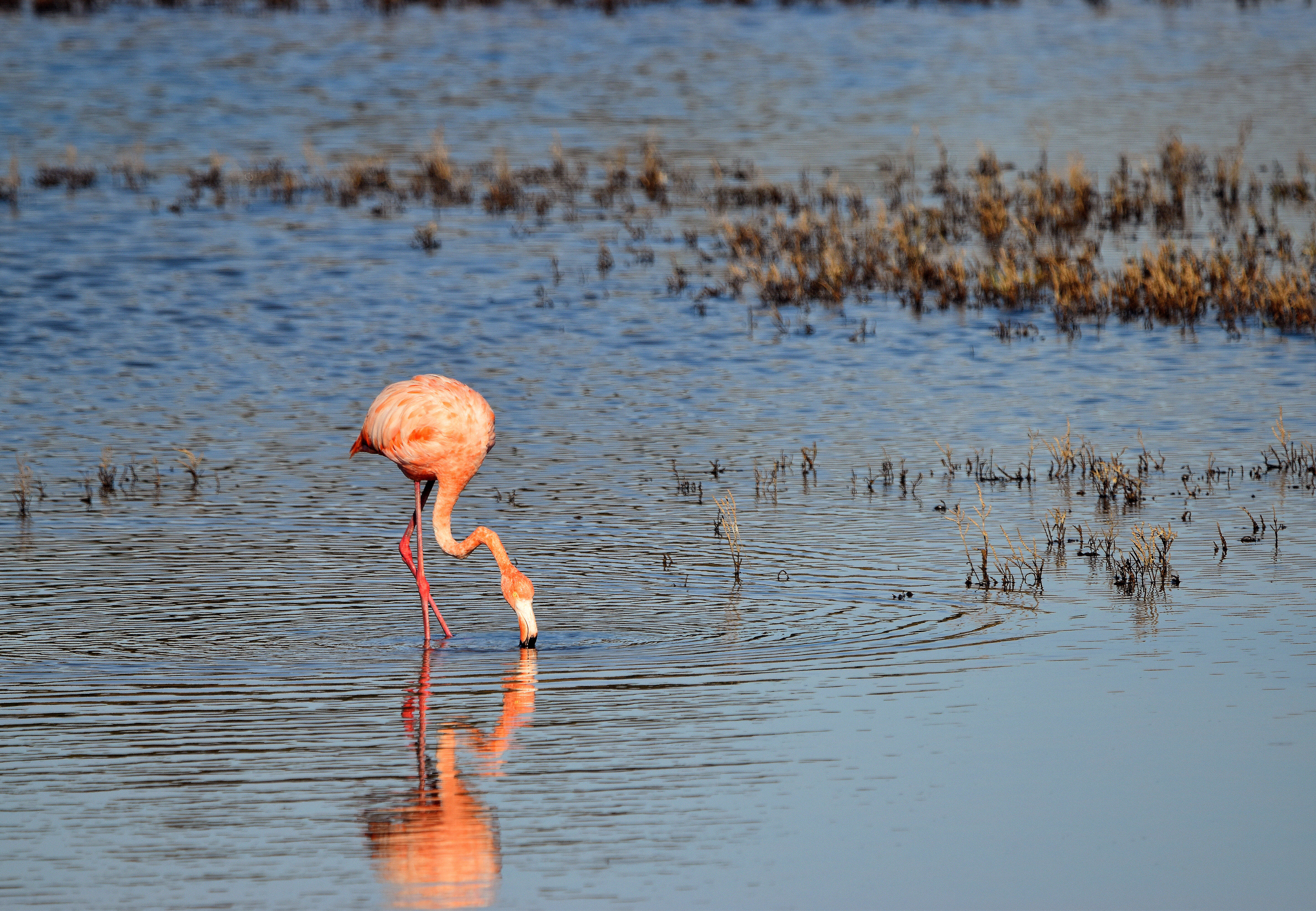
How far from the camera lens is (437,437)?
9.26 m

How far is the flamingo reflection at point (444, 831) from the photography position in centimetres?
543

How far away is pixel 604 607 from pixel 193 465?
4.23 m

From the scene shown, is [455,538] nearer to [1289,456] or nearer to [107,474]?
[107,474]

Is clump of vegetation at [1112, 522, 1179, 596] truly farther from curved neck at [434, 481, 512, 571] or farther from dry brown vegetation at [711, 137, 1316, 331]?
dry brown vegetation at [711, 137, 1316, 331]

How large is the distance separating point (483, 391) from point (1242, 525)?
663 cm

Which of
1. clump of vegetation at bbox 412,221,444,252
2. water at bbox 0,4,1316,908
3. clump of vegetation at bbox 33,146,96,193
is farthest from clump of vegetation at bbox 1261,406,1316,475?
clump of vegetation at bbox 33,146,96,193

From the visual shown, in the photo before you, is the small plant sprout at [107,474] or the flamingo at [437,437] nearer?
the flamingo at [437,437]

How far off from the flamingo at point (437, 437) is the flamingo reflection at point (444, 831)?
2.11m

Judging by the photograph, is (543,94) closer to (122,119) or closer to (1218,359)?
(122,119)

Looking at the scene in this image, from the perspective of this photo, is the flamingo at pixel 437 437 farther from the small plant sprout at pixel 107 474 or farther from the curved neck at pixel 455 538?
the small plant sprout at pixel 107 474

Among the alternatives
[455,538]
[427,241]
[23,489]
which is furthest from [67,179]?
[455,538]

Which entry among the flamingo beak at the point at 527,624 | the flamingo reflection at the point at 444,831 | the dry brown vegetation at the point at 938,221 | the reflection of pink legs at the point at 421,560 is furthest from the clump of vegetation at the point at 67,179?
the flamingo reflection at the point at 444,831

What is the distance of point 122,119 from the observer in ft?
99.3

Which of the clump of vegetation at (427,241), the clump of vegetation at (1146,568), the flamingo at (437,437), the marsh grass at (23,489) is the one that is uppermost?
the clump of vegetation at (427,241)
